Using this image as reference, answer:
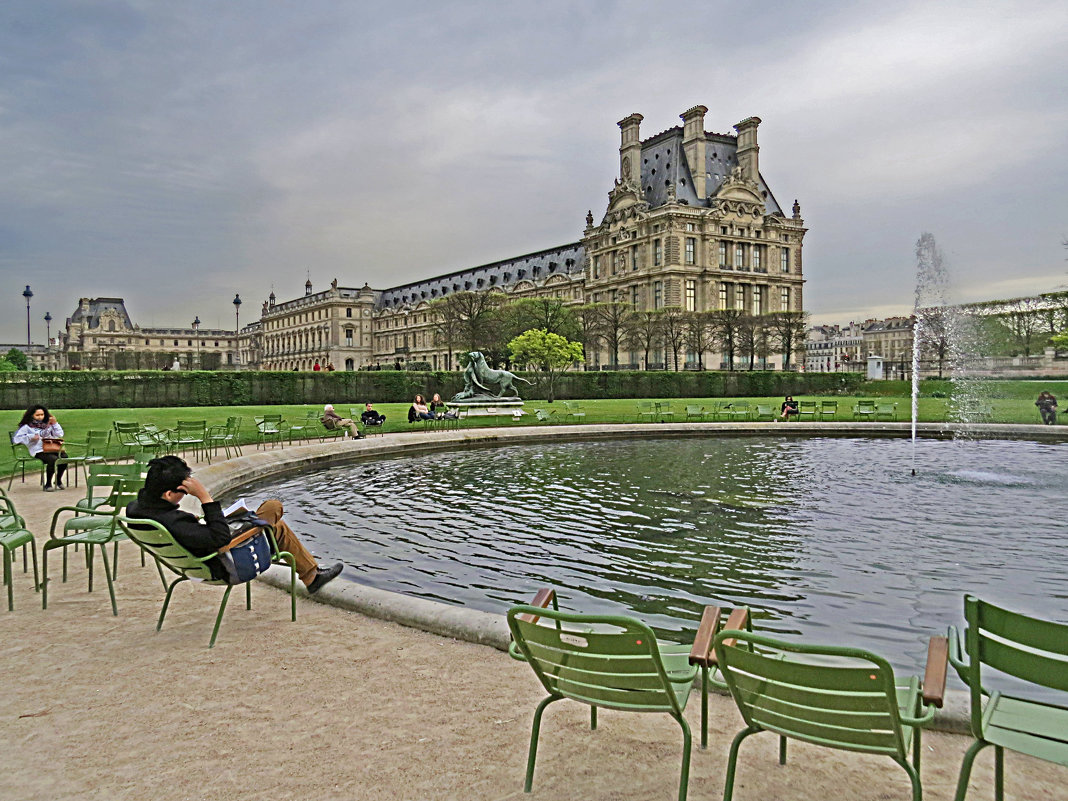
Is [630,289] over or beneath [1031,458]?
over

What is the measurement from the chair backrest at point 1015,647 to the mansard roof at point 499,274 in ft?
241

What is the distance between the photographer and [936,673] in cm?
274

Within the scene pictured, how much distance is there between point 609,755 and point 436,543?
16.8 feet

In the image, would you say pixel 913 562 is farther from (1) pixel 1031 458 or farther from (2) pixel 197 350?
(2) pixel 197 350

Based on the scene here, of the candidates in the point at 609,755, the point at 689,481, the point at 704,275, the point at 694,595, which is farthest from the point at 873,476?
the point at 704,275

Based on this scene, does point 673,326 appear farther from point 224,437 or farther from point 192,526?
point 192,526

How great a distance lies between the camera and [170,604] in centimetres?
566

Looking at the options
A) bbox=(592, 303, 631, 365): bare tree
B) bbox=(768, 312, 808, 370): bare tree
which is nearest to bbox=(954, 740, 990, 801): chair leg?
bbox=(592, 303, 631, 365): bare tree

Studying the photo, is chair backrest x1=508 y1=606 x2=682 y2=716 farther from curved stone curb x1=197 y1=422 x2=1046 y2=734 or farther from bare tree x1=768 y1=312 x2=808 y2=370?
bare tree x1=768 y1=312 x2=808 y2=370

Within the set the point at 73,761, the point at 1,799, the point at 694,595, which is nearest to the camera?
the point at 1,799

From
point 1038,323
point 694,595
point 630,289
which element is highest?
point 630,289

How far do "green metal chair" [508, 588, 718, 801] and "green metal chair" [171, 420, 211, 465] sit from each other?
42.0 feet

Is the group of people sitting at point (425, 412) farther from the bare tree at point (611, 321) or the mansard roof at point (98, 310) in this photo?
the mansard roof at point (98, 310)

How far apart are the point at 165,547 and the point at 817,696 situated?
409 centimetres
